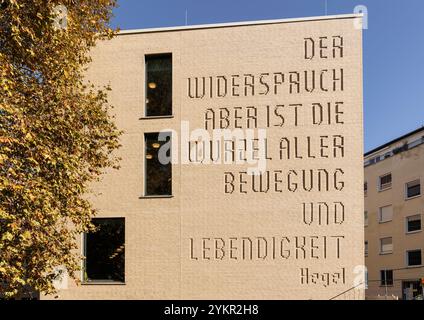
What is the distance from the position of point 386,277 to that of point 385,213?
6.16 metres

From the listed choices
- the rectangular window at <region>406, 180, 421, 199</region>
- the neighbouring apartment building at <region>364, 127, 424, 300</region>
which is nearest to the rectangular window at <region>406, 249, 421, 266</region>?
the neighbouring apartment building at <region>364, 127, 424, 300</region>

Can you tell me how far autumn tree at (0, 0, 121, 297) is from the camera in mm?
10711

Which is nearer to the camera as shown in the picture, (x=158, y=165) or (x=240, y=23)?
(x=240, y=23)

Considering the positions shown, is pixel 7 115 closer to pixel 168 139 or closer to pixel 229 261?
pixel 168 139

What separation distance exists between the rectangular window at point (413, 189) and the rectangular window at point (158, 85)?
32097 mm

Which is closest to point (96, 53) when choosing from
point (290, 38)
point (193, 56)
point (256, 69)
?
point (193, 56)

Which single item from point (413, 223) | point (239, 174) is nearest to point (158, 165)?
point (239, 174)

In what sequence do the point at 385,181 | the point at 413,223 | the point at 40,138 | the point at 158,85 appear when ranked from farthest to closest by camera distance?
the point at 385,181 < the point at 413,223 < the point at 158,85 < the point at 40,138

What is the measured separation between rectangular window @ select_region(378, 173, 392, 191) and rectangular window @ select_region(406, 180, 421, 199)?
2.97m

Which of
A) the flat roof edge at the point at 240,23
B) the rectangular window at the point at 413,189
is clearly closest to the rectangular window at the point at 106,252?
the flat roof edge at the point at 240,23

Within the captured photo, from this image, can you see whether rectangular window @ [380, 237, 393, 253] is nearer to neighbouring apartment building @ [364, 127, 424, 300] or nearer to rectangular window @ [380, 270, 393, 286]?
neighbouring apartment building @ [364, 127, 424, 300]

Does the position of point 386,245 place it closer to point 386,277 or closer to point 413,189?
point 386,277

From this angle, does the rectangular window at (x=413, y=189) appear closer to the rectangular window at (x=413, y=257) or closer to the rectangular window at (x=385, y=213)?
the rectangular window at (x=385, y=213)

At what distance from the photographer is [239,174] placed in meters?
17.8
